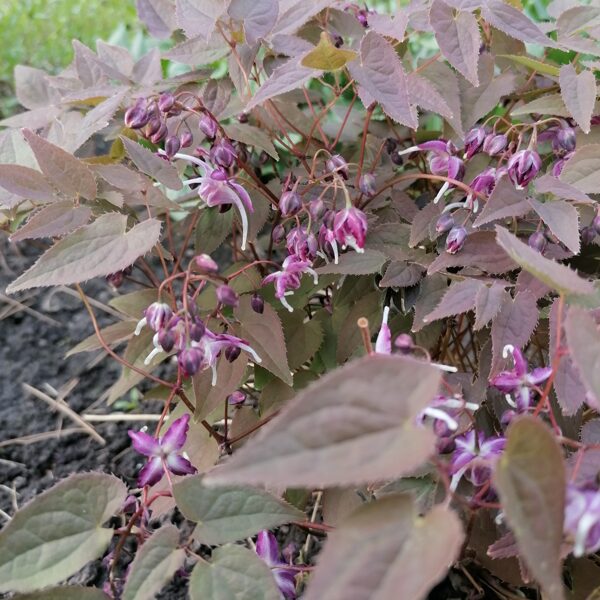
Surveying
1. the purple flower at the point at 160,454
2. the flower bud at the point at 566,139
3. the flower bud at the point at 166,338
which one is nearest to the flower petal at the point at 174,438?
the purple flower at the point at 160,454

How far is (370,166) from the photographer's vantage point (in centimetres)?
108

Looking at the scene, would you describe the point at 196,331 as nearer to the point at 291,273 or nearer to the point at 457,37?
the point at 291,273

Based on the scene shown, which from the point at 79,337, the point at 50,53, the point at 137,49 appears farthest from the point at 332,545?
the point at 50,53

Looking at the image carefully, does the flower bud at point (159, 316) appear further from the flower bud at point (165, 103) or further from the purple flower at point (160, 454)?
the flower bud at point (165, 103)

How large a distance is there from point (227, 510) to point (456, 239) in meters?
0.40

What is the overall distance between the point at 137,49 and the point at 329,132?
2.92 feet

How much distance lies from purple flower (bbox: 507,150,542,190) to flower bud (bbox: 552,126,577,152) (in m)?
0.13

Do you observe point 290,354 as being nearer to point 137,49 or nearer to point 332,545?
point 332,545

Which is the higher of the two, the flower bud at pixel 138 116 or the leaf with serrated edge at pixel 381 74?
the flower bud at pixel 138 116

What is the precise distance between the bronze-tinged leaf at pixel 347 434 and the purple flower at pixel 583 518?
13 centimetres

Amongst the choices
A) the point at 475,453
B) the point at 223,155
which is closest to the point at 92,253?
the point at 223,155

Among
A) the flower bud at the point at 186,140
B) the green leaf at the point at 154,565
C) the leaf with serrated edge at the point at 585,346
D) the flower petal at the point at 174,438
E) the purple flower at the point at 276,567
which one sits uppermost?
the flower bud at the point at 186,140

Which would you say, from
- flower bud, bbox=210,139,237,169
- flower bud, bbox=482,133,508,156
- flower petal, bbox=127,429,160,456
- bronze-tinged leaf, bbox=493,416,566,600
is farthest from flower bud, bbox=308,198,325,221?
bronze-tinged leaf, bbox=493,416,566,600

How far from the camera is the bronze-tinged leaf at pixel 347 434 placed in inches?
16.8
